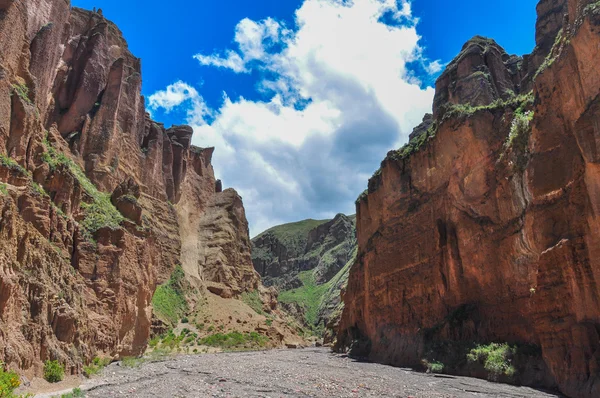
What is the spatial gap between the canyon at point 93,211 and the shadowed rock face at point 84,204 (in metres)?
0.11

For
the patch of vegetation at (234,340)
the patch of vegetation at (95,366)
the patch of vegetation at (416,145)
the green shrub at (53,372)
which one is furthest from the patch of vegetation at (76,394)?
the patch of vegetation at (234,340)

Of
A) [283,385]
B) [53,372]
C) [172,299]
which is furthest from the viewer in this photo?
[172,299]

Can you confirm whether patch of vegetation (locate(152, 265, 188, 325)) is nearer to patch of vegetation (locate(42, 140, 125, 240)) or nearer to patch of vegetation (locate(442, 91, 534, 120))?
patch of vegetation (locate(42, 140, 125, 240))

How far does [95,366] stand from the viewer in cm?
2425

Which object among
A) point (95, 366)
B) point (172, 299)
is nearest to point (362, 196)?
point (172, 299)

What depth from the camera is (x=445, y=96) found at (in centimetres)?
4819

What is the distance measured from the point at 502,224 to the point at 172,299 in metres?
48.6

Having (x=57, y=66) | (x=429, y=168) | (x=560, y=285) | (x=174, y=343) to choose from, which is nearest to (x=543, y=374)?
(x=560, y=285)

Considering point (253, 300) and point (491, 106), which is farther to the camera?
point (253, 300)

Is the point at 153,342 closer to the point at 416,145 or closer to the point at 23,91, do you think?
the point at 23,91

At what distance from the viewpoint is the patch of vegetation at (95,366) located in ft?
68.5

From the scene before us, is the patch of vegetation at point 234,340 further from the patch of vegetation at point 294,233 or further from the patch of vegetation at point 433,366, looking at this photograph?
the patch of vegetation at point 294,233

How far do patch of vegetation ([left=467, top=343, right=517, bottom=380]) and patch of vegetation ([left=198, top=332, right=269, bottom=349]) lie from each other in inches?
1492

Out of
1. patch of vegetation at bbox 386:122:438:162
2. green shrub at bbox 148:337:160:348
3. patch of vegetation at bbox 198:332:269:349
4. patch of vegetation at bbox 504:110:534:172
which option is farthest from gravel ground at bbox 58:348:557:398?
patch of vegetation at bbox 198:332:269:349
